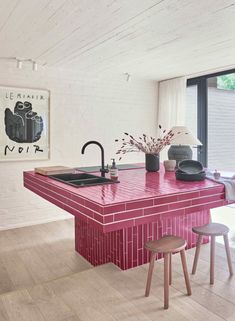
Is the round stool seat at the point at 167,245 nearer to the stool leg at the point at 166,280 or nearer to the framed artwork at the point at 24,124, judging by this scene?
the stool leg at the point at 166,280

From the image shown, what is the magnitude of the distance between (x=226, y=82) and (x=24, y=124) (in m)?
3.02

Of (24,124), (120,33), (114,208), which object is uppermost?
(120,33)

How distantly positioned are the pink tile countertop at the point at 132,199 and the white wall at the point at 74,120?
5.85 ft

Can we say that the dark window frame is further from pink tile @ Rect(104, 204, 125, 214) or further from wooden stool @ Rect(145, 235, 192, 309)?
pink tile @ Rect(104, 204, 125, 214)

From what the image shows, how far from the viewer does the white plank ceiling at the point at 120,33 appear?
2.21 m

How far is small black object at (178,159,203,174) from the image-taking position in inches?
95.6

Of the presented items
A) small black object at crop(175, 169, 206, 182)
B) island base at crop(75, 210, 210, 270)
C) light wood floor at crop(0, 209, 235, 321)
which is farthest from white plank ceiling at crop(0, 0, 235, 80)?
light wood floor at crop(0, 209, 235, 321)

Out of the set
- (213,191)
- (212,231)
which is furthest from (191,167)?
(212,231)

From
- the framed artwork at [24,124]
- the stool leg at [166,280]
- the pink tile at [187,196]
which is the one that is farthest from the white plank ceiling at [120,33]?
the stool leg at [166,280]

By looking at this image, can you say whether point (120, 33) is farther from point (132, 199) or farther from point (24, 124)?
point (24, 124)

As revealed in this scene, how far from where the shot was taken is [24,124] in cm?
402

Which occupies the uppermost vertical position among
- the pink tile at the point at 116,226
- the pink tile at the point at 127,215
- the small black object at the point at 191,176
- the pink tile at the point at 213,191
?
the small black object at the point at 191,176

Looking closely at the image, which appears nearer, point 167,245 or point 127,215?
point 127,215

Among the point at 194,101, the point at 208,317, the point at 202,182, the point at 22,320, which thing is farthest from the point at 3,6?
the point at 194,101
